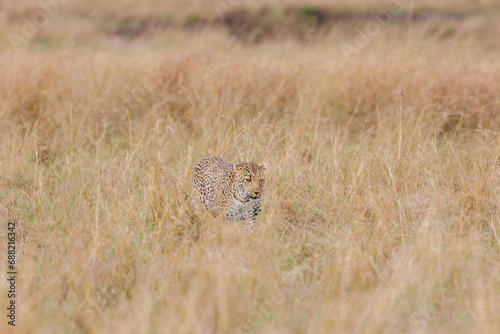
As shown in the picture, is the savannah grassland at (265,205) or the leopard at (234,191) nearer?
the savannah grassland at (265,205)

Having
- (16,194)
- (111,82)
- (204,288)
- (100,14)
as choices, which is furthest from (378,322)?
(100,14)

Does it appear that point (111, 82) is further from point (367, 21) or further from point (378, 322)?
point (367, 21)

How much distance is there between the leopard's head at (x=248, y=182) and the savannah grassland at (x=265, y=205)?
7.8 inches

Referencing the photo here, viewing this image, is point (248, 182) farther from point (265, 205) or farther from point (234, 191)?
point (265, 205)

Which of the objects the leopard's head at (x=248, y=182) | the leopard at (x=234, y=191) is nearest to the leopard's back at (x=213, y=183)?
the leopard at (x=234, y=191)

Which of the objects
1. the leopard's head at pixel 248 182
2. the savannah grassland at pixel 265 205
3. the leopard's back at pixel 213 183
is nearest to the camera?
the savannah grassland at pixel 265 205

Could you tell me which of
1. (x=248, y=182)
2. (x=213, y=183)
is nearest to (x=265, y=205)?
(x=213, y=183)

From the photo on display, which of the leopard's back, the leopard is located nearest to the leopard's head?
the leopard

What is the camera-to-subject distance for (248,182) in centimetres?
364

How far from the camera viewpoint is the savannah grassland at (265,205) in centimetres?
284

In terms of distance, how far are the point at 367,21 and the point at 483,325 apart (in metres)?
13.5

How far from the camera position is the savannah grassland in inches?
112

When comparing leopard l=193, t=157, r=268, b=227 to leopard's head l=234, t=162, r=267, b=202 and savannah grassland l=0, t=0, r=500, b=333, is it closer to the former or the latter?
leopard's head l=234, t=162, r=267, b=202

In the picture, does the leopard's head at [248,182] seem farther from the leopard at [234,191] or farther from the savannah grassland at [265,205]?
the savannah grassland at [265,205]
